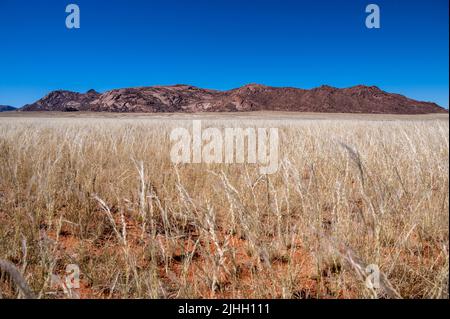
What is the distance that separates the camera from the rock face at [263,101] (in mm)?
93562

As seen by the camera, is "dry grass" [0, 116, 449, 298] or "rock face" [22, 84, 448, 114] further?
"rock face" [22, 84, 448, 114]

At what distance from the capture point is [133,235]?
1902 mm

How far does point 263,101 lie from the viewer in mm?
99688

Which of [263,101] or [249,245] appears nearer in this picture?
[249,245]

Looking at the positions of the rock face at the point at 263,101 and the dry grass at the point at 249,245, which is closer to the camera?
the dry grass at the point at 249,245

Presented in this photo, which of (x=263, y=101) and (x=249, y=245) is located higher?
(x=263, y=101)

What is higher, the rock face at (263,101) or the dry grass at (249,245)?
the rock face at (263,101)

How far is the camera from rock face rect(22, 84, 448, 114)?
93.6 metres

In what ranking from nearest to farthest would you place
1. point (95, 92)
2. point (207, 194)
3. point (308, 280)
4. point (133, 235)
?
point (308, 280) < point (133, 235) < point (207, 194) < point (95, 92)

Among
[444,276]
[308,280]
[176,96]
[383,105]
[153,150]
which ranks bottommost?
[308,280]

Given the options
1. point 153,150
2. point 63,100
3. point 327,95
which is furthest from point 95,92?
point 153,150

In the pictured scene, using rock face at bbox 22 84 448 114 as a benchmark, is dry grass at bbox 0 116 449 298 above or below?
below
